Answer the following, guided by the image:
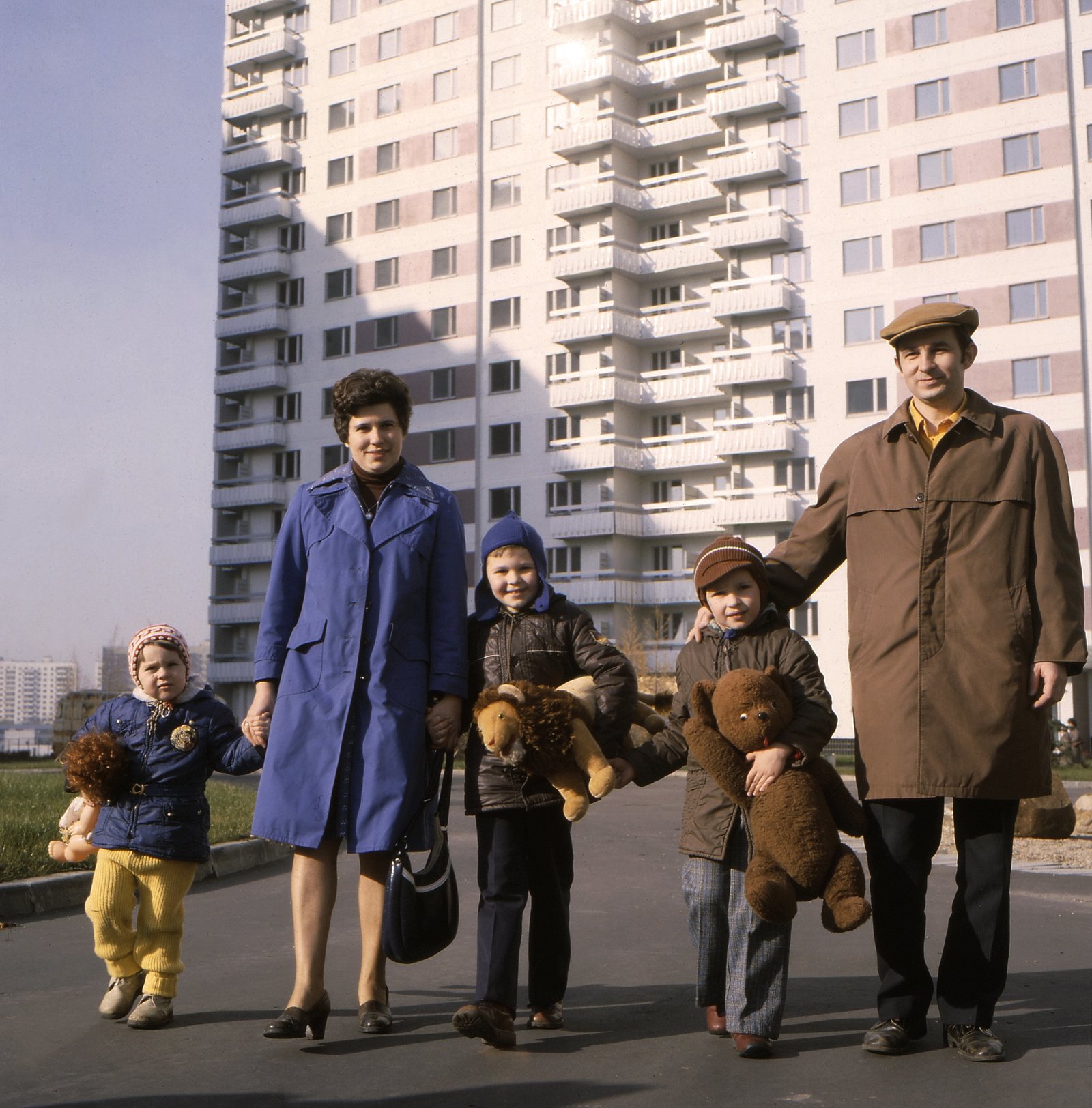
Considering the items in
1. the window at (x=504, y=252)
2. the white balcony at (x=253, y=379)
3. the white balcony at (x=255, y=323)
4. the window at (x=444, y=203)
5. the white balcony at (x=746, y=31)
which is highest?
the white balcony at (x=746, y=31)

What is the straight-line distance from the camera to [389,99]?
63312 millimetres

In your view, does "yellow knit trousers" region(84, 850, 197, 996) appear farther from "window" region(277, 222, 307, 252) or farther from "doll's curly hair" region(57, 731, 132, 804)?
"window" region(277, 222, 307, 252)

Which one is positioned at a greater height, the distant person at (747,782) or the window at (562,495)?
the window at (562,495)

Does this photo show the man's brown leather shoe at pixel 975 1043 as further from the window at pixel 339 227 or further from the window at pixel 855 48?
the window at pixel 339 227

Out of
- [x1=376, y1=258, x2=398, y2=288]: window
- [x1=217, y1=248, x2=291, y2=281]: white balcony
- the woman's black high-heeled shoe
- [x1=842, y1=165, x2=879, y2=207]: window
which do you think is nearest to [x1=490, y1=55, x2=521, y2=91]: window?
[x1=376, y1=258, x2=398, y2=288]: window

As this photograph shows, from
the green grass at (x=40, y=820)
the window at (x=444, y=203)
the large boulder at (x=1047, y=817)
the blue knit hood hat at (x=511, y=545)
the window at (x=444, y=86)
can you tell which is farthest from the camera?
the window at (x=444, y=86)

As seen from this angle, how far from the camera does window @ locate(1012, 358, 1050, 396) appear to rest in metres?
47.7

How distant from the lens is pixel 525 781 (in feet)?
16.7

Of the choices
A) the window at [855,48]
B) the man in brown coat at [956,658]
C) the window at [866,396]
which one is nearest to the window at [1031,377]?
the window at [866,396]

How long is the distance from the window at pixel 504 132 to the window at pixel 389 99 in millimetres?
5373

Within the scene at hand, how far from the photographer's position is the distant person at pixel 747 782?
479cm

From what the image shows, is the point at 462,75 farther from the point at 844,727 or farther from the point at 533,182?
the point at 844,727

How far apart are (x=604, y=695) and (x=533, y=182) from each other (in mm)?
55867

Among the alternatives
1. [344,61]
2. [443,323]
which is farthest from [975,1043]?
[344,61]
